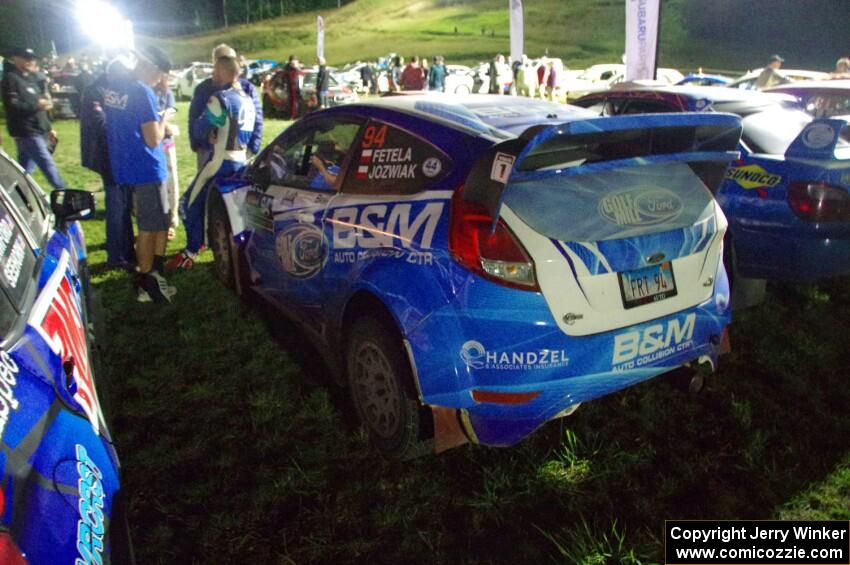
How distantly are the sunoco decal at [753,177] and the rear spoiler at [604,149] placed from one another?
171cm

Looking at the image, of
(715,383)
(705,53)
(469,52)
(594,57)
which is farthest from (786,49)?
(715,383)

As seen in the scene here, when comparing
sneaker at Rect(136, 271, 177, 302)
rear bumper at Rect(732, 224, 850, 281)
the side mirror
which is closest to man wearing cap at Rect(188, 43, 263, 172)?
sneaker at Rect(136, 271, 177, 302)

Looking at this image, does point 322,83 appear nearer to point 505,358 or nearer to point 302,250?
point 302,250

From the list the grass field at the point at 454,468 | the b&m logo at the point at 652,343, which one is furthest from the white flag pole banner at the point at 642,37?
the b&m logo at the point at 652,343

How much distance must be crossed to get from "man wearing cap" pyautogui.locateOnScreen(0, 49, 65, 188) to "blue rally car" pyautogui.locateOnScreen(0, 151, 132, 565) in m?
5.49

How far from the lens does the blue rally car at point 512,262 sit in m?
2.36

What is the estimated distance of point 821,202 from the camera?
398 centimetres

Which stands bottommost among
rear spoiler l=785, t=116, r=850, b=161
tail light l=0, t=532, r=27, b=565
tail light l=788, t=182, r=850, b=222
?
tail light l=0, t=532, r=27, b=565

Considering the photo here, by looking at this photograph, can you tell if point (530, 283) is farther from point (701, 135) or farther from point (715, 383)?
point (715, 383)

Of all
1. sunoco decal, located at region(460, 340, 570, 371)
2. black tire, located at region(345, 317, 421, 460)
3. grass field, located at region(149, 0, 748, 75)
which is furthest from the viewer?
grass field, located at region(149, 0, 748, 75)

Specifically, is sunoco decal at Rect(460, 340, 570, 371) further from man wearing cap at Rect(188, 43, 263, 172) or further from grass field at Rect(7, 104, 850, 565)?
man wearing cap at Rect(188, 43, 263, 172)

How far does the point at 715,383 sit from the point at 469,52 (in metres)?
64.8

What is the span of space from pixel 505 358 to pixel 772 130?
3.67 metres

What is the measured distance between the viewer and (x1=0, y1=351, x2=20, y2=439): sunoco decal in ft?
4.02
